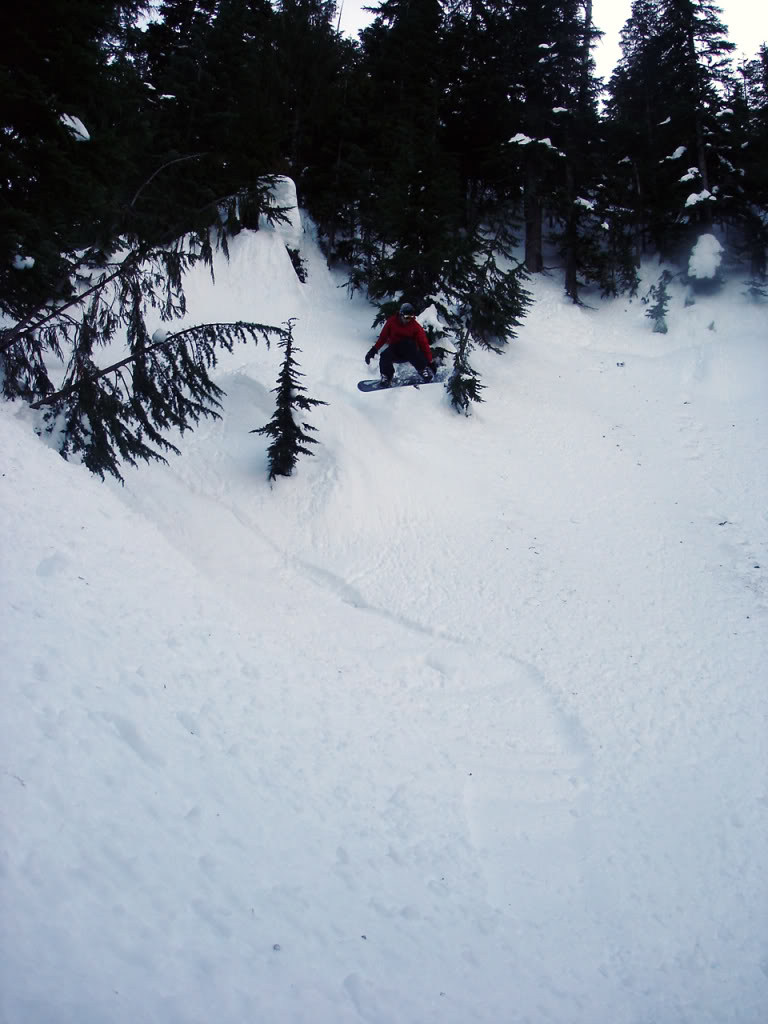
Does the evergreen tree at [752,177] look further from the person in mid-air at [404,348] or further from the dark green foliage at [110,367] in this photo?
the dark green foliage at [110,367]

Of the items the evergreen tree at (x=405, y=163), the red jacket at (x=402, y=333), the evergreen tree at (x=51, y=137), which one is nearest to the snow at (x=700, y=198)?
the evergreen tree at (x=405, y=163)

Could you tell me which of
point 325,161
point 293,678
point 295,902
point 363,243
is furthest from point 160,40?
point 295,902

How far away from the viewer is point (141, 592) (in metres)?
5.12

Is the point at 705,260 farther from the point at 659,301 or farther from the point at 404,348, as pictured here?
the point at 404,348

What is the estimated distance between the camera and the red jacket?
12648 millimetres

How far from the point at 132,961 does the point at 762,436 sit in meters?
14.3

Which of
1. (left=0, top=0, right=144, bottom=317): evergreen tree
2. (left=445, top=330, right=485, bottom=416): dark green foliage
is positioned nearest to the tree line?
(left=445, top=330, right=485, bottom=416): dark green foliage

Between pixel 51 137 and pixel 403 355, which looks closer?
pixel 51 137

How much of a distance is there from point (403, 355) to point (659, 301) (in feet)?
37.4

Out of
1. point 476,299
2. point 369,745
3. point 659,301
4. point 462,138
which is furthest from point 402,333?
point 462,138

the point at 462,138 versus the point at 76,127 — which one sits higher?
the point at 462,138

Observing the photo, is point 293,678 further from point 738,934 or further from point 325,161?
point 325,161

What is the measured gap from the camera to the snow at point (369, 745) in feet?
9.16

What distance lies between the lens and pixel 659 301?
1977 centimetres
